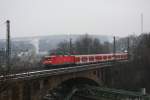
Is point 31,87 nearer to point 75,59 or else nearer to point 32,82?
point 32,82

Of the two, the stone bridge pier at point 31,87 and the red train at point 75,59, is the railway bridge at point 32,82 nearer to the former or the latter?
the stone bridge pier at point 31,87

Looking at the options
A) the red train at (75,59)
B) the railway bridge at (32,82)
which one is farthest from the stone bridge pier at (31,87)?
the red train at (75,59)

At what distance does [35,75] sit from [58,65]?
52.5ft

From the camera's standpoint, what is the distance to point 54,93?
140 ft

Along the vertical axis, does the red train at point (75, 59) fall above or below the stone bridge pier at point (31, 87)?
above

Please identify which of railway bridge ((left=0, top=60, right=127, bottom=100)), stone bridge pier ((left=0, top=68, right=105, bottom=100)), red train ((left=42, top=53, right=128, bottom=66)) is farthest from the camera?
red train ((left=42, top=53, right=128, bottom=66))

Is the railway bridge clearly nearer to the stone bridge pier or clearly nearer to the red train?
the stone bridge pier

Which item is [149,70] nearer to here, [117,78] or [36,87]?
[117,78]

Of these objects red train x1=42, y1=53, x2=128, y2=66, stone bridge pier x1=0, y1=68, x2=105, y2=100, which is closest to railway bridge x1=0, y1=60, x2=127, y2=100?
stone bridge pier x1=0, y1=68, x2=105, y2=100

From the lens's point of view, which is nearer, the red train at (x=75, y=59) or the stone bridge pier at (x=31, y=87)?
the stone bridge pier at (x=31, y=87)

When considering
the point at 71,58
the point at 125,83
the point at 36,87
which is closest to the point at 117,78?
the point at 125,83

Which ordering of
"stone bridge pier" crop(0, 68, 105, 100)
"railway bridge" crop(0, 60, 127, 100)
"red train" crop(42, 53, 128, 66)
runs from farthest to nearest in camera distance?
"red train" crop(42, 53, 128, 66) < "stone bridge pier" crop(0, 68, 105, 100) < "railway bridge" crop(0, 60, 127, 100)

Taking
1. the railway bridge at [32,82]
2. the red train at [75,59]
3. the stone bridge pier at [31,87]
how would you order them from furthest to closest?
the red train at [75,59], the stone bridge pier at [31,87], the railway bridge at [32,82]

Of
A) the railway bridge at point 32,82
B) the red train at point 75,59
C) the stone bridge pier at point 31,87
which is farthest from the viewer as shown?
the red train at point 75,59
